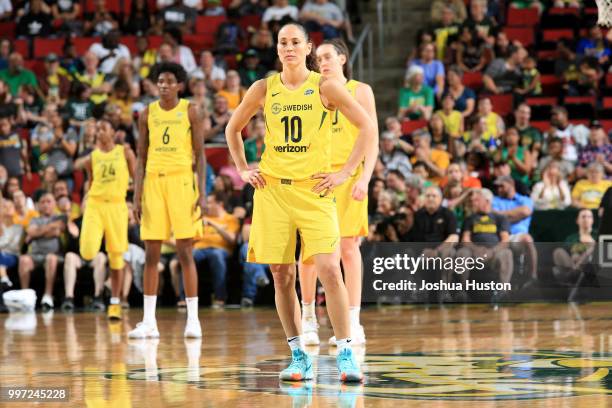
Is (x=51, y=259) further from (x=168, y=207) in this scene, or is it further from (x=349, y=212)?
(x=349, y=212)

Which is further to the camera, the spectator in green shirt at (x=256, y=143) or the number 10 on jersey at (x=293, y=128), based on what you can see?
the spectator in green shirt at (x=256, y=143)

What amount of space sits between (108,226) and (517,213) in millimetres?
4349

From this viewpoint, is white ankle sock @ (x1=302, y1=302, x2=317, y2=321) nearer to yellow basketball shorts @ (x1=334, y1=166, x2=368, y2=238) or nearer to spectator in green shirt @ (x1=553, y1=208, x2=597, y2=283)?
yellow basketball shorts @ (x1=334, y1=166, x2=368, y2=238)

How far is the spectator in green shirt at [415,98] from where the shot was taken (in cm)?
1471

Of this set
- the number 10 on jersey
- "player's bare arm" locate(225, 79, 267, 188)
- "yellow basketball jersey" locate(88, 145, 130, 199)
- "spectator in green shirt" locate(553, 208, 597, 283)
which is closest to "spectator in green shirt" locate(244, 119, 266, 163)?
"yellow basketball jersey" locate(88, 145, 130, 199)

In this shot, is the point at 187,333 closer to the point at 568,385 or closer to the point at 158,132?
the point at 158,132

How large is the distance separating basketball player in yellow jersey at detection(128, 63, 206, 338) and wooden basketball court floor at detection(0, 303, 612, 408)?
0.62 m

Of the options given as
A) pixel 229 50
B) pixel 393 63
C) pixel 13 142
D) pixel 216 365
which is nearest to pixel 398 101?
pixel 393 63

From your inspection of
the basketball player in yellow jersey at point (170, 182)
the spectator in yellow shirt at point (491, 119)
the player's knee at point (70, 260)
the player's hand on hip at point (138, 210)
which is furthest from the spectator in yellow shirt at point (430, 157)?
the player's hand on hip at point (138, 210)

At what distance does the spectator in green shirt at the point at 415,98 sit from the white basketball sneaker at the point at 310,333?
6677 mm

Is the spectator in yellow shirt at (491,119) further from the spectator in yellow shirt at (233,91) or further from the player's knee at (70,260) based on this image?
the player's knee at (70,260)

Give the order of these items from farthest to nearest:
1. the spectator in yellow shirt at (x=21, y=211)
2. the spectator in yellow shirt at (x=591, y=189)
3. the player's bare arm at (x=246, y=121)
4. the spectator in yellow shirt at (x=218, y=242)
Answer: the spectator in yellow shirt at (x=21, y=211) < the spectator in yellow shirt at (x=591, y=189) < the spectator in yellow shirt at (x=218, y=242) < the player's bare arm at (x=246, y=121)

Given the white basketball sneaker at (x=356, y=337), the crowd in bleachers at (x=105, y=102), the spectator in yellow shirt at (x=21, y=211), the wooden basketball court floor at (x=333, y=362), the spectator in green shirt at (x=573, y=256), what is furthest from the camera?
the spectator in yellow shirt at (x=21, y=211)

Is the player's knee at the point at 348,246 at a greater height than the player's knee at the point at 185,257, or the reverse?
the player's knee at the point at 348,246
